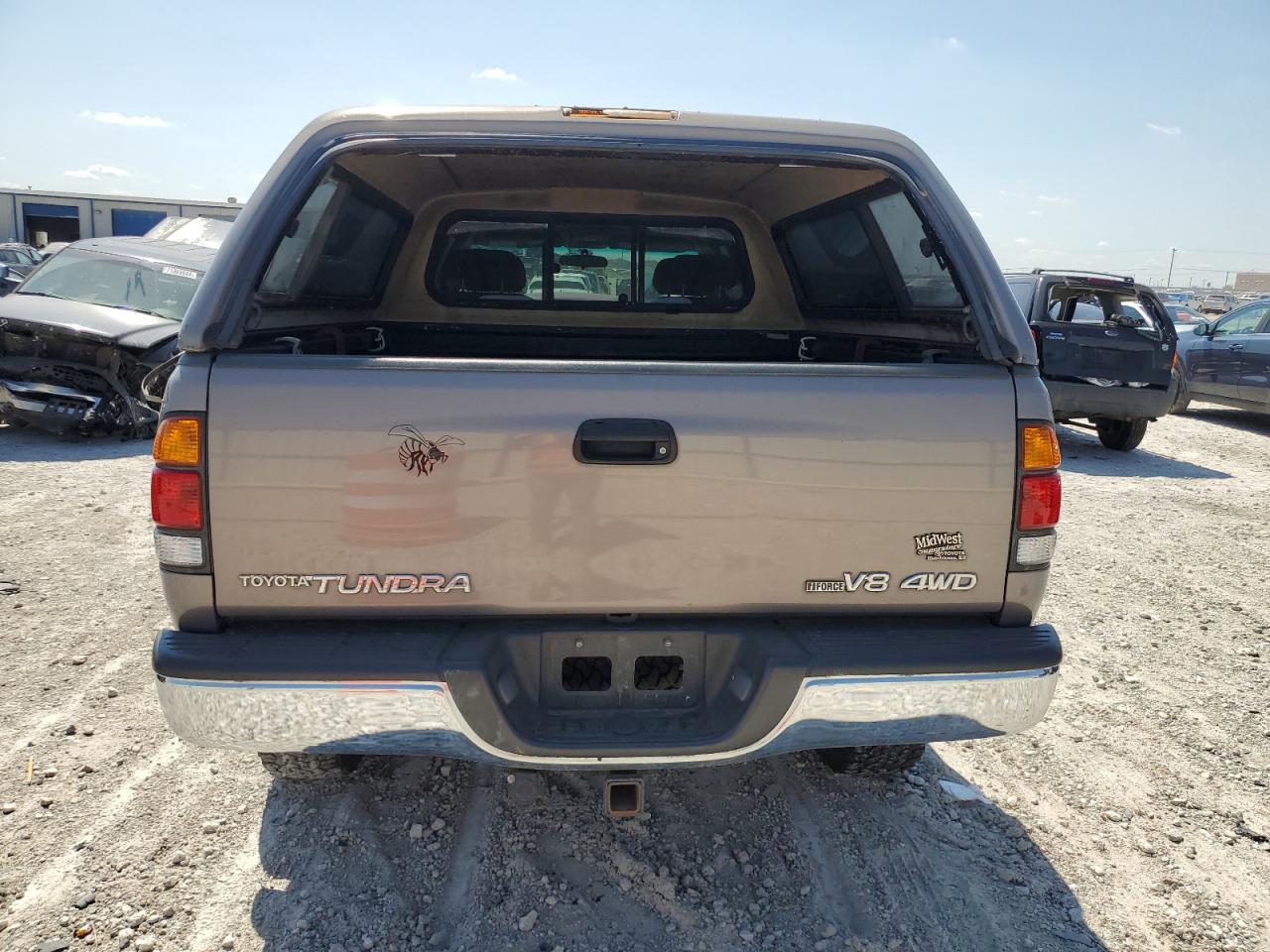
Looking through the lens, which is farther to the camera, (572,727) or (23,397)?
(23,397)

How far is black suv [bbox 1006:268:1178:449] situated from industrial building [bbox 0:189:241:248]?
1134 inches

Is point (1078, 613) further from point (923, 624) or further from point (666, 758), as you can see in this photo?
point (666, 758)

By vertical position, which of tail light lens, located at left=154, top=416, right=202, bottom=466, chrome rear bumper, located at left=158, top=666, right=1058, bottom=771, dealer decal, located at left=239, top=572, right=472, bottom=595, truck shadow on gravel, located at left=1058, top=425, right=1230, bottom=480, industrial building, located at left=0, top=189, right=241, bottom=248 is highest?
industrial building, located at left=0, top=189, right=241, bottom=248

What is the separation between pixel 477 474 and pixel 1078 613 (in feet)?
13.6

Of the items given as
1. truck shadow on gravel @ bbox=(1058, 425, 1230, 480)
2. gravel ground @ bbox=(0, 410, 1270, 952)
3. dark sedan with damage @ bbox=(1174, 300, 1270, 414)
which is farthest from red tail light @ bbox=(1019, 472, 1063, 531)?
dark sedan with damage @ bbox=(1174, 300, 1270, 414)

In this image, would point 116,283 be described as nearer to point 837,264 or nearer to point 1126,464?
point 837,264

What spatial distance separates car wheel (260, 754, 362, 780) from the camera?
270 cm

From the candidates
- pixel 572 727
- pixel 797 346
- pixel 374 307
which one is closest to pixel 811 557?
pixel 572 727

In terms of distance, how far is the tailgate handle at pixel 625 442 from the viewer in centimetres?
208

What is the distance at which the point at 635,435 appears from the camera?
2.09 m

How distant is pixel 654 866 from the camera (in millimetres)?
2646

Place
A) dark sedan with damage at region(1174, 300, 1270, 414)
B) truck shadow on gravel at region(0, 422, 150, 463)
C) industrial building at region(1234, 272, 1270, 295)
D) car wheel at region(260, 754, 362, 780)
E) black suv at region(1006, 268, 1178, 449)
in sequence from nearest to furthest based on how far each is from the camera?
1. car wheel at region(260, 754, 362, 780)
2. truck shadow on gravel at region(0, 422, 150, 463)
3. black suv at region(1006, 268, 1178, 449)
4. dark sedan with damage at region(1174, 300, 1270, 414)
5. industrial building at region(1234, 272, 1270, 295)

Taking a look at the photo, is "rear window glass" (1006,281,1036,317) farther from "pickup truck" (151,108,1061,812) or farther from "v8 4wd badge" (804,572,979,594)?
"v8 4wd badge" (804,572,979,594)

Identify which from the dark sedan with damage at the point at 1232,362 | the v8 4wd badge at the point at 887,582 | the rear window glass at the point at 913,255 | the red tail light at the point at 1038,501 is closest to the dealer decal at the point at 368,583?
the v8 4wd badge at the point at 887,582
